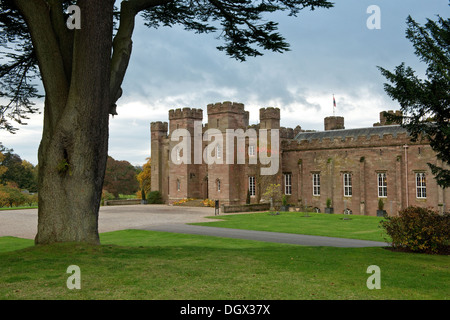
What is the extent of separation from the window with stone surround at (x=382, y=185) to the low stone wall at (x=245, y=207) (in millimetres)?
9921

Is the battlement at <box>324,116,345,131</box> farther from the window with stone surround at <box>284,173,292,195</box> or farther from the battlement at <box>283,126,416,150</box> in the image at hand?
the window with stone surround at <box>284,173,292,195</box>

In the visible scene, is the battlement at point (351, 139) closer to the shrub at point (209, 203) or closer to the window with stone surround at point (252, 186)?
the window with stone surround at point (252, 186)

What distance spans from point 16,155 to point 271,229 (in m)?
78.2

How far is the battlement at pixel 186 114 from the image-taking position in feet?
156

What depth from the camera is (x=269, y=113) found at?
133 ft

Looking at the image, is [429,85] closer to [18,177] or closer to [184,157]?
[184,157]

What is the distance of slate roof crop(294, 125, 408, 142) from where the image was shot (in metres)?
36.1

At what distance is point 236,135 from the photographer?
43000mm

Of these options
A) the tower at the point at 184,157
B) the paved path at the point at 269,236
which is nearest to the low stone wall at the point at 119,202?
the tower at the point at 184,157

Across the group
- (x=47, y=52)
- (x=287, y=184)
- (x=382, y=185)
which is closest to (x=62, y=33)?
(x=47, y=52)
